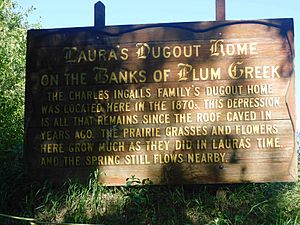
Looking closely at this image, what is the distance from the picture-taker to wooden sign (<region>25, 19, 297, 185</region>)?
16.9 feet

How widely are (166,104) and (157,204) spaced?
4.43 feet

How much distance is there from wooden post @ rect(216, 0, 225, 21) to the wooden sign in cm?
14

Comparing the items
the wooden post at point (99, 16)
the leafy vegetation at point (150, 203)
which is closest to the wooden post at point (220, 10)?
the wooden post at point (99, 16)

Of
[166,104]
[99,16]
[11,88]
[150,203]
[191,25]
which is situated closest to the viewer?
[150,203]

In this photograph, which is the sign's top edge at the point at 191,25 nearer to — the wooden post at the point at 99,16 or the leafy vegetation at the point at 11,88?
the wooden post at the point at 99,16

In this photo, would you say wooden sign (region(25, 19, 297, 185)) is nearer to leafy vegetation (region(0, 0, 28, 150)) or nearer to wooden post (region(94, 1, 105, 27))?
wooden post (region(94, 1, 105, 27))

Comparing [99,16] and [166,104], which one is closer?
[166,104]

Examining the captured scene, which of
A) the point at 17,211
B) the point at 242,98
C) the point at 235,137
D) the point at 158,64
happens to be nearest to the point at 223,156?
the point at 235,137

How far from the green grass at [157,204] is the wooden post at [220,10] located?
2.38 m

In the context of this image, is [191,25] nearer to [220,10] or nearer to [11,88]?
[220,10]

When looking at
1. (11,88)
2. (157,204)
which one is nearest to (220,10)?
(157,204)

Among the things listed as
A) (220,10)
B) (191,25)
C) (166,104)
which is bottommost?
(166,104)

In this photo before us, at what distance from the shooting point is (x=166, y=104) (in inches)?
209

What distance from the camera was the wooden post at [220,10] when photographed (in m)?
5.54
